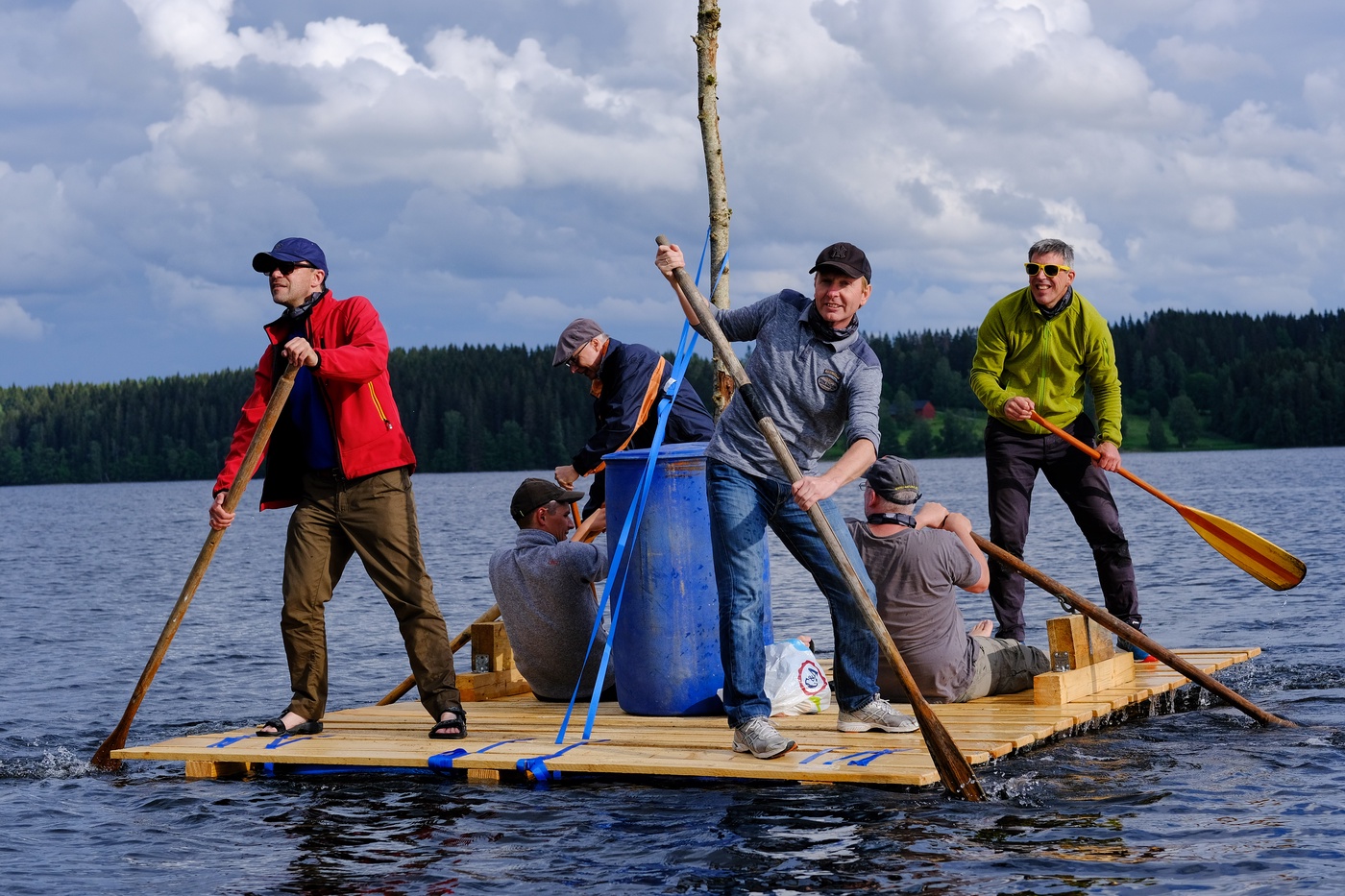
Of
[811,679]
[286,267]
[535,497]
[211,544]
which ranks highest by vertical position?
[286,267]

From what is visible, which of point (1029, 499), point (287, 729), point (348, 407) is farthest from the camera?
point (1029, 499)

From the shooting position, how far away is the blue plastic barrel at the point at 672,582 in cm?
827

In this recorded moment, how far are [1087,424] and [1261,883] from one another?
4.50 m

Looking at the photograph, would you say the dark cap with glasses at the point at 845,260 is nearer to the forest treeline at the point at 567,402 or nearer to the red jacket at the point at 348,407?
the red jacket at the point at 348,407

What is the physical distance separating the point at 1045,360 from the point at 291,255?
4.86 m

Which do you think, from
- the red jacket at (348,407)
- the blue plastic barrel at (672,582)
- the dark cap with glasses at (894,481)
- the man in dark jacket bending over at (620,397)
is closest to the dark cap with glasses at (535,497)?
the man in dark jacket bending over at (620,397)

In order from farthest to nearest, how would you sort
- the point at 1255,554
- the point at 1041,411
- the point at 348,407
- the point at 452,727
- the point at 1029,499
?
the point at 1255,554 → the point at 1041,411 → the point at 1029,499 → the point at 452,727 → the point at 348,407

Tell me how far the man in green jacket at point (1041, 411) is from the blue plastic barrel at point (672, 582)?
2.09 metres

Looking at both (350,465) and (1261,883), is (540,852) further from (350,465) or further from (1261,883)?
(1261,883)

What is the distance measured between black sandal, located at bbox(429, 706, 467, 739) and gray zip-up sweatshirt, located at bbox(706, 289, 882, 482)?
2378 millimetres

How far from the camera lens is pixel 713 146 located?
10406mm

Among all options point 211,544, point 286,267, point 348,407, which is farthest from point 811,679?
point 286,267

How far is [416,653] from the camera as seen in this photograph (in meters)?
8.12

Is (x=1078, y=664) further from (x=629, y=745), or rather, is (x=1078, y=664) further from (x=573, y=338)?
(x=573, y=338)
